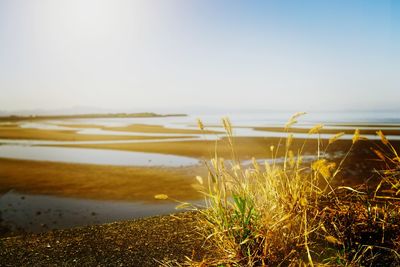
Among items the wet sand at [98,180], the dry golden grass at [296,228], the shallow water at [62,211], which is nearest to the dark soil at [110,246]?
the dry golden grass at [296,228]

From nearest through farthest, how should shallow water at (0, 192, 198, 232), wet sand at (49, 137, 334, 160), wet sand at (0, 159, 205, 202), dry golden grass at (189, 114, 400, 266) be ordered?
dry golden grass at (189, 114, 400, 266) → shallow water at (0, 192, 198, 232) → wet sand at (0, 159, 205, 202) → wet sand at (49, 137, 334, 160)

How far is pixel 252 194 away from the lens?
3.71m

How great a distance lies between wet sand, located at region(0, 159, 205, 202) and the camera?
10.5m

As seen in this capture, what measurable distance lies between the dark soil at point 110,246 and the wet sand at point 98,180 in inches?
164

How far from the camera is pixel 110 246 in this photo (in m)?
4.88

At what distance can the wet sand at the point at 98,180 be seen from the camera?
10508mm

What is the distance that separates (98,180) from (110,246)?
7.78 meters

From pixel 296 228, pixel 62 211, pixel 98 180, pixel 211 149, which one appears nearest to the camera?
pixel 296 228

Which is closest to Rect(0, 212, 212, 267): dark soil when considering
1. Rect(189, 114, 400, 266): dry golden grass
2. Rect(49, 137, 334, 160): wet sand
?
Rect(189, 114, 400, 266): dry golden grass

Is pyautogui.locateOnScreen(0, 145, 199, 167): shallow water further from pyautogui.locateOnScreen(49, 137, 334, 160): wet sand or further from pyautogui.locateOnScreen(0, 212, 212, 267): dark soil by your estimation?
pyautogui.locateOnScreen(0, 212, 212, 267): dark soil

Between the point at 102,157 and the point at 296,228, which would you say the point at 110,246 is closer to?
the point at 296,228

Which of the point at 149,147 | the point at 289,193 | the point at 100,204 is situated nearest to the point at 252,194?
the point at 289,193

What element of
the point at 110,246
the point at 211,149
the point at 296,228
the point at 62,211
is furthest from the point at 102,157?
the point at 296,228

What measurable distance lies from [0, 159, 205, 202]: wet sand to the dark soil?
13.6 feet
